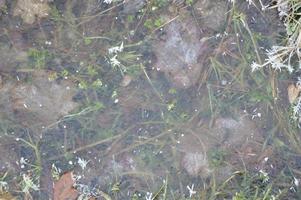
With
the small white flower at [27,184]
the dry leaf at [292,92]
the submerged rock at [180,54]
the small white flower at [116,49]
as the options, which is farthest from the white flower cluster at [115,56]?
the dry leaf at [292,92]

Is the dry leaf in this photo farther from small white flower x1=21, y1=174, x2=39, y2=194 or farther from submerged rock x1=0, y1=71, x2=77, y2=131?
small white flower x1=21, y1=174, x2=39, y2=194

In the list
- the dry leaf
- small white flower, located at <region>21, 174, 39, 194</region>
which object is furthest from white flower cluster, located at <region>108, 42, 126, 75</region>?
the dry leaf

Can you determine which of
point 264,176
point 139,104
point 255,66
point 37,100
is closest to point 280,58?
point 255,66

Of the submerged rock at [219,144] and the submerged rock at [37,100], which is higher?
the submerged rock at [37,100]

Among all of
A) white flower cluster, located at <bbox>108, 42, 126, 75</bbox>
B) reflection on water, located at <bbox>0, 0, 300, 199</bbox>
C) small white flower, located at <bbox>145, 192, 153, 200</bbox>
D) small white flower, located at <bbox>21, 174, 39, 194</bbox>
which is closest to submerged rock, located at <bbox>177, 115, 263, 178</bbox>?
reflection on water, located at <bbox>0, 0, 300, 199</bbox>

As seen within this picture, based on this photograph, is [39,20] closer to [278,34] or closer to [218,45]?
[218,45]

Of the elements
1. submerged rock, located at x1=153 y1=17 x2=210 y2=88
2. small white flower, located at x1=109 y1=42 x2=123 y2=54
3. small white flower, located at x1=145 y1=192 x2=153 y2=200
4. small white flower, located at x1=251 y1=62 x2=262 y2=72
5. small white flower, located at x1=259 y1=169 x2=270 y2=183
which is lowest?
small white flower, located at x1=259 y1=169 x2=270 y2=183

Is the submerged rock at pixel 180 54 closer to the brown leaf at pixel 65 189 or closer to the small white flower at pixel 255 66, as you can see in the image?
the small white flower at pixel 255 66

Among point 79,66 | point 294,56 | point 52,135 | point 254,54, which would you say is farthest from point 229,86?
point 52,135

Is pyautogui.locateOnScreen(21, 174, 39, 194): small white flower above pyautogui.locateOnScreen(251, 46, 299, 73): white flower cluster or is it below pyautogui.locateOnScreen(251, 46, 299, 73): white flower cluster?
below
